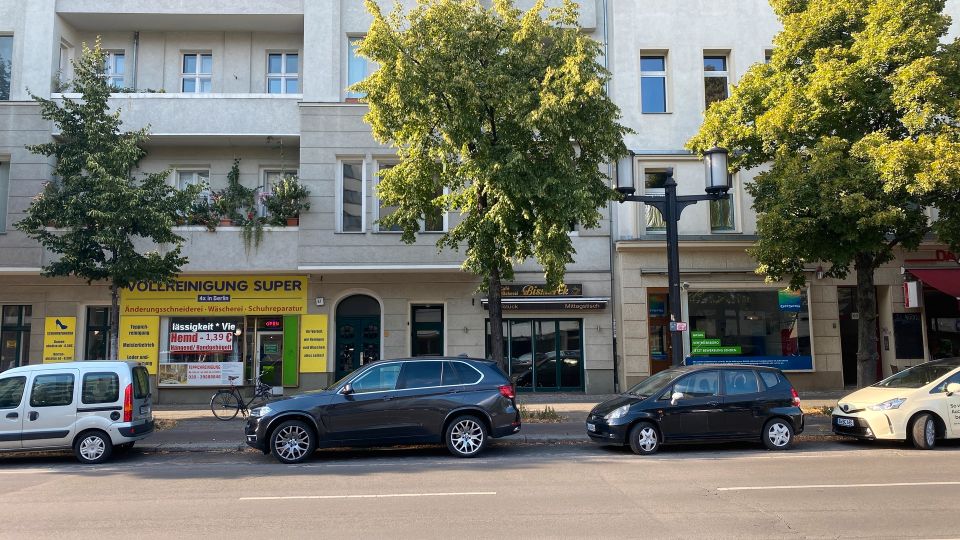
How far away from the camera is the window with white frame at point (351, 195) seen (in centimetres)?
1833

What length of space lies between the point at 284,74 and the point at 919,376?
17557 mm

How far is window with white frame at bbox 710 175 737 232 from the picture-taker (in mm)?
19375

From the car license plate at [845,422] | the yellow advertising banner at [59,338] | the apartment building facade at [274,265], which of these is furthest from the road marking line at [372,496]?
the yellow advertising banner at [59,338]

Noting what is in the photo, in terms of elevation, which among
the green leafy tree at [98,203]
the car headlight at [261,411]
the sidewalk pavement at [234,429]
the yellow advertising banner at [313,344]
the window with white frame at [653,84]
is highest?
the window with white frame at [653,84]

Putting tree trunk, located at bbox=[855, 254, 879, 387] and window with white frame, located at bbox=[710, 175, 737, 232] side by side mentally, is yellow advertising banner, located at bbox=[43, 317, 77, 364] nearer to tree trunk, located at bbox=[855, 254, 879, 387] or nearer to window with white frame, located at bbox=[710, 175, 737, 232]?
window with white frame, located at bbox=[710, 175, 737, 232]

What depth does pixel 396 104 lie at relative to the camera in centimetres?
1256

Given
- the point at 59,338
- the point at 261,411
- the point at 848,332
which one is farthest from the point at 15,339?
the point at 848,332

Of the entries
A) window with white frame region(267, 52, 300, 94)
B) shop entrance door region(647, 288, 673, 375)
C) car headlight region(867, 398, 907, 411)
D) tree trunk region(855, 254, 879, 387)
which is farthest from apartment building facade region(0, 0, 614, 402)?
car headlight region(867, 398, 907, 411)

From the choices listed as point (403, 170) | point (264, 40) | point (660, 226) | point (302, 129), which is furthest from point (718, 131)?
point (264, 40)

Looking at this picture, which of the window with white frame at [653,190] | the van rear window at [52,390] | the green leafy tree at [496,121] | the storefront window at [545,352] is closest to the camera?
the van rear window at [52,390]

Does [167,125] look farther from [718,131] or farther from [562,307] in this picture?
[718,131]

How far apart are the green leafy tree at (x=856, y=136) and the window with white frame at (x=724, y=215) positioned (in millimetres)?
4347

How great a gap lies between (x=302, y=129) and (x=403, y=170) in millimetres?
5707

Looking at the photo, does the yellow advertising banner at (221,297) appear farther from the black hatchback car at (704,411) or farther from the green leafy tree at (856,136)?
the green leafy tree at (856,136)
